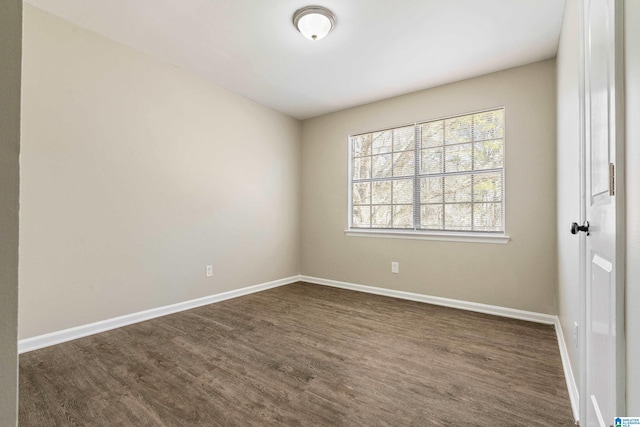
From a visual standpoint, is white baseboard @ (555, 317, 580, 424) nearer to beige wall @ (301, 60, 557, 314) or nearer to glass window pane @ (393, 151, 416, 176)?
beige wall @ (301, 60, 557, 314)

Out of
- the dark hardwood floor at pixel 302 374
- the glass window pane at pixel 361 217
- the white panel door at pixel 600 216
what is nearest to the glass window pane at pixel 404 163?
the glass window pane at pixel 361 217

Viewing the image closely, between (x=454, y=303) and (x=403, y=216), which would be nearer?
(x=454, y=303)

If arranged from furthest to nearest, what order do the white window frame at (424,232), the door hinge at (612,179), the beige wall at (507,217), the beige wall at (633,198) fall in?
the white window frame at (424,232)
the beige wall at (507,217)
the door hinge at (612,179)
the beige wall at (633,198)

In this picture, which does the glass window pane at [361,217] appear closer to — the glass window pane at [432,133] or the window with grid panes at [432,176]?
the window with grid panes at [432,176]

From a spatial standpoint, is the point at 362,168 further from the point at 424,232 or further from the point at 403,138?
the point at 424,232

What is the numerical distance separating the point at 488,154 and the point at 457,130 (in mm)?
445

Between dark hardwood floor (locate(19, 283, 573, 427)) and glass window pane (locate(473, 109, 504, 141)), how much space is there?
1.93 m

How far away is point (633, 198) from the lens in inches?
27.2

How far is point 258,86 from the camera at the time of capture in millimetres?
3553

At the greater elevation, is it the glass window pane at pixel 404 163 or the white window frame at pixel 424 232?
the glass window pane at pixel 404 163

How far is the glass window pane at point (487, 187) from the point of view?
3148 mm

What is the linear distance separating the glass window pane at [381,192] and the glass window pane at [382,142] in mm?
443

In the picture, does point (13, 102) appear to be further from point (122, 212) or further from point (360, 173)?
point (360, 173)

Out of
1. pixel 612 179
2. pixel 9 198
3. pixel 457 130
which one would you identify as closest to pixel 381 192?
pixel 457 130
